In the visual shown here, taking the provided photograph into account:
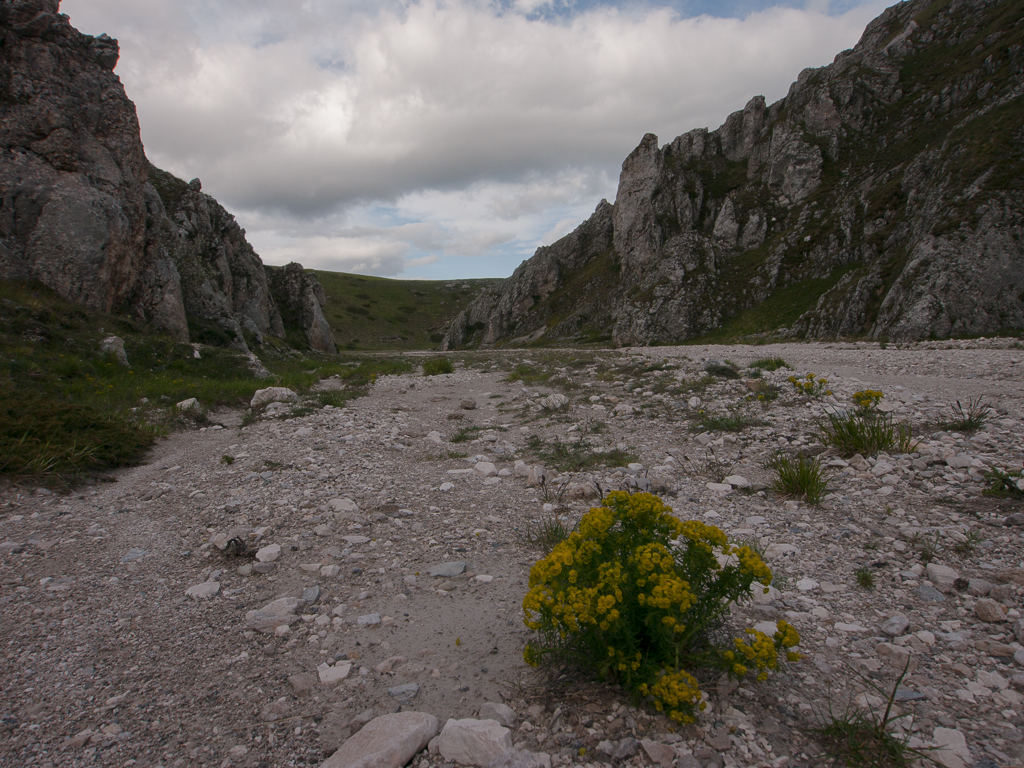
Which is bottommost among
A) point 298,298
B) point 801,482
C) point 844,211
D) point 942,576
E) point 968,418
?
point 942,576

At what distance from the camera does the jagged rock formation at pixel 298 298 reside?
45312 mm

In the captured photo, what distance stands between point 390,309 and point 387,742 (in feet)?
424

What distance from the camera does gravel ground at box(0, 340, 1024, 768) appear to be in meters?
2.76

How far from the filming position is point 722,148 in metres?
64.0

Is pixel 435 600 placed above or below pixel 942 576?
below

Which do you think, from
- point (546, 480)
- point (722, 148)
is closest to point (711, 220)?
point (722, 148)

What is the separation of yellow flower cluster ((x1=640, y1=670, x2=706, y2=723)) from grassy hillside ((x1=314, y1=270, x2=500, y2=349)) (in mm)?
80978

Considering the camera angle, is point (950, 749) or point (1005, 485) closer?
point (950, 749)

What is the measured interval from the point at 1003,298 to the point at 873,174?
2597 cm

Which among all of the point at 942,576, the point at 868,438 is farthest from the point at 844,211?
the point at 942,576

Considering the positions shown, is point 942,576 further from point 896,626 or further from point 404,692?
point 404,692

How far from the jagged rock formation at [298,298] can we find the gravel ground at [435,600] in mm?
39616

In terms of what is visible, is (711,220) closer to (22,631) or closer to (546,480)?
(546,480)

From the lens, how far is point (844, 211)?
45.5 meters
